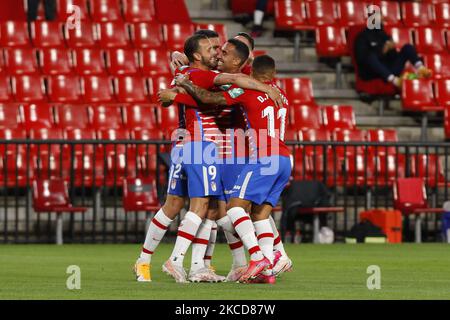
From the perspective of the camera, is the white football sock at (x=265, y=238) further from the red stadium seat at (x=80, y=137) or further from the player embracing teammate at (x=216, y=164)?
the red stadium seat at (x=80, y=137)

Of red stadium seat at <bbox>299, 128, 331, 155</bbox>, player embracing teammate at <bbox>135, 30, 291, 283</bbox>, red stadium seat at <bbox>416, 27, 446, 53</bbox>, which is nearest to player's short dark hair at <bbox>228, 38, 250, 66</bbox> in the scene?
player embracing teammate at <bbox>135, 30, 291, 283</bbox>

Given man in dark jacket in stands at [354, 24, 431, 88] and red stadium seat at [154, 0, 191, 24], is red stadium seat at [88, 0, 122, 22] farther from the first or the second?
man in dark jacket in stands at [354, 24, 431, 88]

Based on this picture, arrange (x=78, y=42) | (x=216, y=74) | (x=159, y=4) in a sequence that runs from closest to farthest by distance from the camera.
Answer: (x=216, y=74) < (x=78, y=42) < (x=159, y=4)

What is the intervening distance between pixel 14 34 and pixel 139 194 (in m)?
5.06

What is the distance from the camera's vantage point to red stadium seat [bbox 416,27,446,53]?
24.4m

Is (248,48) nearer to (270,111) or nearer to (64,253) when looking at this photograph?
(270,111)

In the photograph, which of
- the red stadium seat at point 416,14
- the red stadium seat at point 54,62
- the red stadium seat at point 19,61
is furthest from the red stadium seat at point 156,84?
the red stadium seat at point 416,14

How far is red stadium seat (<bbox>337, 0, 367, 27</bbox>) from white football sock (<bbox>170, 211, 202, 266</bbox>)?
46.2ft

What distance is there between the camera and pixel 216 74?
10.7 meters

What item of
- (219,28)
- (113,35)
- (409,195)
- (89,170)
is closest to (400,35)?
(219,28)

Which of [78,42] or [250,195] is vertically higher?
[78,42]

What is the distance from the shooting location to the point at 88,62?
865 inches
